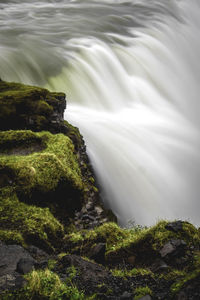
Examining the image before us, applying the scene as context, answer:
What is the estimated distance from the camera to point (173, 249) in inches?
150

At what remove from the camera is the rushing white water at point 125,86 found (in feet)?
28.9

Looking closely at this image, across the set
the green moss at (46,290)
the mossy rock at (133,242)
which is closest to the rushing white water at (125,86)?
the mossy rock at (133,242)

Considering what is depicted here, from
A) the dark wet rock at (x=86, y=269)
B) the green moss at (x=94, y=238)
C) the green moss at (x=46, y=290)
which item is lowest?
the green moss at (x=94, y=238)

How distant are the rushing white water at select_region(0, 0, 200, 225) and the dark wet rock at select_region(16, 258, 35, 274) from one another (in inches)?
153

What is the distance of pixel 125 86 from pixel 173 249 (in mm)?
11656

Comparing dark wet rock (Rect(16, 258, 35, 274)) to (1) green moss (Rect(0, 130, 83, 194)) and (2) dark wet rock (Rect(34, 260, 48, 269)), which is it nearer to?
(2) dark wet rock (Rect(34, 260, 48, 269))

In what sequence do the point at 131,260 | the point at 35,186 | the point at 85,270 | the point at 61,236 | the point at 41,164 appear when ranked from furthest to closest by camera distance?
the point at 41,164, the point at 35,186, the point at 61,236, the point at 131,260, the point at 85,270

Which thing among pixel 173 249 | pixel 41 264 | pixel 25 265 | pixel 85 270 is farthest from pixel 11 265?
pixel 173 249

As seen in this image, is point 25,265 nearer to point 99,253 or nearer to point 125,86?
point 99,253

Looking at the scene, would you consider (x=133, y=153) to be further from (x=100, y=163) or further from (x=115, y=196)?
(x=115, y=196)

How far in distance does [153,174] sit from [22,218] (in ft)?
18.9

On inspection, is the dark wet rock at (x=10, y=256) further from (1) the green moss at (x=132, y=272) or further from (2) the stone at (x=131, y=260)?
(2) the stone at (x=131, y=260)

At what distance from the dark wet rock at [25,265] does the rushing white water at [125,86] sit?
389 centimetres

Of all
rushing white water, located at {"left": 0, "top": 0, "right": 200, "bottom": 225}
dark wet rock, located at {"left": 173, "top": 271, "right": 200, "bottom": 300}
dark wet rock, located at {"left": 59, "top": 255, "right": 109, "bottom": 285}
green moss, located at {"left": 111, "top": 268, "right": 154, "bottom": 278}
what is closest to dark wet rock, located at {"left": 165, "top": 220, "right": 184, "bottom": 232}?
green moss, located at {"left": 111, "top": 268, "right": 154, "bottom": 278}
